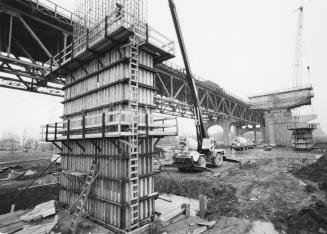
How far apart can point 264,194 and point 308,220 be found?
145 inches

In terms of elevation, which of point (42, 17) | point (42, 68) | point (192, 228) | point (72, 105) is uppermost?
point (42, 17)

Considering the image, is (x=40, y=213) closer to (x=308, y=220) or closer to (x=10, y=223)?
(x=10, y=223)

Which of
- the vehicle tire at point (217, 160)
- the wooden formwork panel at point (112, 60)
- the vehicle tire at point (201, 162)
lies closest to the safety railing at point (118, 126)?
the wooden formwork panel at point (112, 60)

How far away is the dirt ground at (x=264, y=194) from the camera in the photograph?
954 cm

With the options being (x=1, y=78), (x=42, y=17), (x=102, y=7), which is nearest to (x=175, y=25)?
(x=102, y=7)

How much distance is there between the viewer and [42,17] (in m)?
16.5

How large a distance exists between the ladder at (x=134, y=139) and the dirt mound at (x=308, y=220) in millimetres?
7139

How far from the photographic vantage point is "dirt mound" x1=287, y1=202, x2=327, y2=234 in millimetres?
9047

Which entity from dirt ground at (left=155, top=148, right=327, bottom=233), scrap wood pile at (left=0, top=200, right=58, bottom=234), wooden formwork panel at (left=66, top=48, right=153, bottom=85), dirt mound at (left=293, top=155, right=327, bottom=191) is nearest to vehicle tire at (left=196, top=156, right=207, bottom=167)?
dirt ground at (left=155, top=148, right=327, bottom=233)

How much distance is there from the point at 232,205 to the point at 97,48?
12060 mm

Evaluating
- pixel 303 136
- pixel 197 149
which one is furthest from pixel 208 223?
pixel 303 136

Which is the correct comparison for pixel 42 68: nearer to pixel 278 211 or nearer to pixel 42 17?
pixel 42 17

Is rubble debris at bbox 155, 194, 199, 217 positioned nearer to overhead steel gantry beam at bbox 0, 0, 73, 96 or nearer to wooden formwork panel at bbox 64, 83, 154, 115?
wooden formwork panel at bbox 64, 83, 154, 115

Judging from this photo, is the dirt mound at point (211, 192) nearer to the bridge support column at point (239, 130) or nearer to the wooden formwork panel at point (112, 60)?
the wooden formwork panel at point (112, 60)
